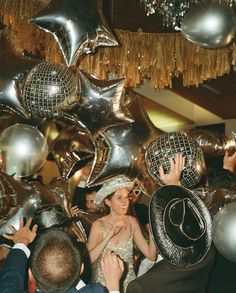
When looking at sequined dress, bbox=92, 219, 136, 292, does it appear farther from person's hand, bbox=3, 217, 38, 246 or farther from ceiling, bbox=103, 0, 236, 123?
ceiling, bbox=103, 0, 236, 123

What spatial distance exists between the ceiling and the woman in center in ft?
2.72

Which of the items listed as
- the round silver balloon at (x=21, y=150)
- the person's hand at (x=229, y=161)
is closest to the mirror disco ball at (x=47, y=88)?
the round silver balloon at (x=21, y=150)

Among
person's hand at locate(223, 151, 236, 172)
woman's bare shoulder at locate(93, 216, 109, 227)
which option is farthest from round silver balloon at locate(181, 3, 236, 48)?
woman's bare shoulder at locate(93, 216, 109, 227)

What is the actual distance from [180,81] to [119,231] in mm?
1570

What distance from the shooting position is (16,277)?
5.14 feet

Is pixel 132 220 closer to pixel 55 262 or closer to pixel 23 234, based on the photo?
pixel 23 234

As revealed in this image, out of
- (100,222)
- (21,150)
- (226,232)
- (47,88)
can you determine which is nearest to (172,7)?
(47,88)

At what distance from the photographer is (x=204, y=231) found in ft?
5.87

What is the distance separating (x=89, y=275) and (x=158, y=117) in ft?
9.65

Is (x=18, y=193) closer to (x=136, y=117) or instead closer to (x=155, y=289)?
(x=136, y=117)

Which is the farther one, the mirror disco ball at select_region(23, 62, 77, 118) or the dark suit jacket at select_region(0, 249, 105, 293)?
the mirror disco ball at select_region(23, 62, 77, 118)

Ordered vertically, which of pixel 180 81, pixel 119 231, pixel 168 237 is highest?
pixel 168 237

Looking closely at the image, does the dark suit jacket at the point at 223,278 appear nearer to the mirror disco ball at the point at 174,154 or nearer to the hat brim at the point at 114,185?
the mirror disco ball at the point at 174,154

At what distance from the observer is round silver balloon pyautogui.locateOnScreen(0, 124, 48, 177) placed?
1.97 m
